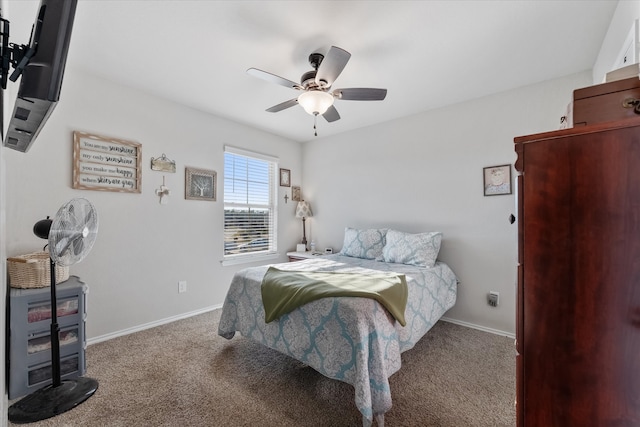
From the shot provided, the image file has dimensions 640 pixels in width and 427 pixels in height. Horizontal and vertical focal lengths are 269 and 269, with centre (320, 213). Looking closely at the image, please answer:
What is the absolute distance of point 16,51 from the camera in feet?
2.84

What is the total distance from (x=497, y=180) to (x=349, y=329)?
233 centimetres

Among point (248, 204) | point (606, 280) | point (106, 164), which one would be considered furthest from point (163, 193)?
point (606, 280)

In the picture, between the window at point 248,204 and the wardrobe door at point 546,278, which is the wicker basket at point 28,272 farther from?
the wardrobe door at point 546,278

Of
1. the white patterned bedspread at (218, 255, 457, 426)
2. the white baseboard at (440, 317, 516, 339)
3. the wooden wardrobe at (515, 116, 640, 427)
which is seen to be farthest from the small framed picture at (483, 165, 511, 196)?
the wooden wardrobe at (515, 116, 640, 427)

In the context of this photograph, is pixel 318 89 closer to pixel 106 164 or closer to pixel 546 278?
pixel 546 278

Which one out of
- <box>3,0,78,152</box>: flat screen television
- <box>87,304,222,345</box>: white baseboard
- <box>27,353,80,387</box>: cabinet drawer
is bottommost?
<box>87,304,222,345</box>: white baseboard

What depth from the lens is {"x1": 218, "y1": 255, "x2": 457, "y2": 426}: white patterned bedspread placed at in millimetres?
1520

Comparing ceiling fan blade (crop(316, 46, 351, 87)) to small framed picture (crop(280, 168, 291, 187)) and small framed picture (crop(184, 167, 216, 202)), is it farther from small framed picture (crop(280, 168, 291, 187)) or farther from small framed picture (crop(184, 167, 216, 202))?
small framed picture (crop(280, 168, 291, 187))

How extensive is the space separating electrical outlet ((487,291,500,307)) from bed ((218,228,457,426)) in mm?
624

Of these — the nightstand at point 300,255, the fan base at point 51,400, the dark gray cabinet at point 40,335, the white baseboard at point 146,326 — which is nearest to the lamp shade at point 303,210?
the nightstand at point 300,255

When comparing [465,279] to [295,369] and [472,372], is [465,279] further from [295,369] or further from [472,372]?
[295,369]

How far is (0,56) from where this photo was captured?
87cm

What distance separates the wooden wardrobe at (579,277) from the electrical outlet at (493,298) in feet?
7.04

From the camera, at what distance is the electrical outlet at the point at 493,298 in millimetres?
2826
